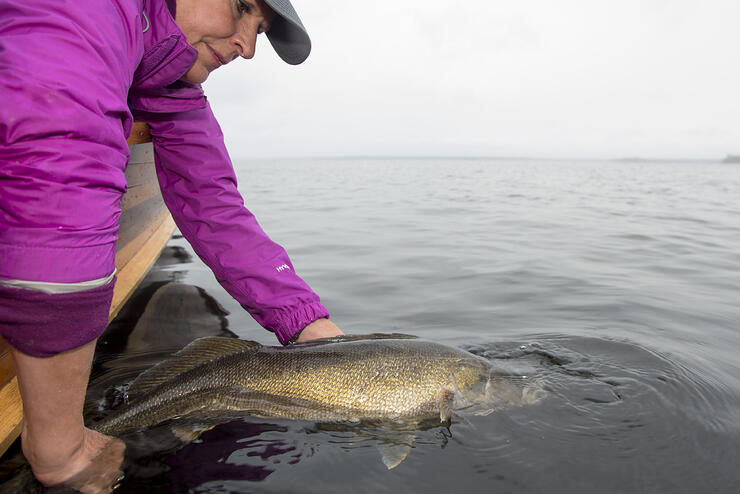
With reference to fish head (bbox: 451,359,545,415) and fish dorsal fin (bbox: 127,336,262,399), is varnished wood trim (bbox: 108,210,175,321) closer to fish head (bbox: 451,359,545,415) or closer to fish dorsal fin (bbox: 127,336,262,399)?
fish dorsal fin (bbox: 127,336,262,399)

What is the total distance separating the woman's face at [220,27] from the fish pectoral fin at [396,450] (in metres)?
2.23

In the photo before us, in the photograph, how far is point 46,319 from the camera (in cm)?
157

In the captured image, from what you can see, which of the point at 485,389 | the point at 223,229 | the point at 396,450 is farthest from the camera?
the point at 223,229

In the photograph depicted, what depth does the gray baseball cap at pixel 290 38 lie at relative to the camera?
2.63m

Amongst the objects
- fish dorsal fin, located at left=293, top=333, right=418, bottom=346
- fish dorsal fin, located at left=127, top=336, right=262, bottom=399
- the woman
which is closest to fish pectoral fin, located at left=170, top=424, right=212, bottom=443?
fish dorsal fin, located at left=127, top=336, right=262, bottom=399

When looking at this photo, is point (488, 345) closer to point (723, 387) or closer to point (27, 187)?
point (723, 387)

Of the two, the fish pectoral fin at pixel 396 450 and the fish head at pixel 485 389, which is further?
the fish head at pixel 485 389

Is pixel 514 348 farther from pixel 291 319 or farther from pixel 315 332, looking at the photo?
pixel 291 319

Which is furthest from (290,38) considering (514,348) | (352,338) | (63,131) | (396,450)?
(514,348)

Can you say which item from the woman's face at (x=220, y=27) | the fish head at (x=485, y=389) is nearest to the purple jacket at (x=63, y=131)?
the woman's face at (x=220, y=27)

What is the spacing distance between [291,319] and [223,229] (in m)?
0.77

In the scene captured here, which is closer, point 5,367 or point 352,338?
point 5,367

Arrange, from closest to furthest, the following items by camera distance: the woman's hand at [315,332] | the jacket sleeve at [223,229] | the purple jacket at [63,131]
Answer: the purple jacket at [63,131] < the jacket sleeve at [223,229] < the woman's hand at [315,332]

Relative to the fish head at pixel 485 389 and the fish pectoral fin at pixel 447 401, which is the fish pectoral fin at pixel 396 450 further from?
the fish head at pixel 485 389
